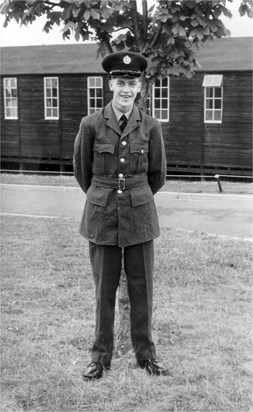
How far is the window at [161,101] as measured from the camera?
2128cm

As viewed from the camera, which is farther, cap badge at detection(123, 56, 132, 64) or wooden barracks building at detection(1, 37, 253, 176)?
wooden barracks building at detection(1, 37, 253, 176)

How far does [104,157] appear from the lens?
409cm

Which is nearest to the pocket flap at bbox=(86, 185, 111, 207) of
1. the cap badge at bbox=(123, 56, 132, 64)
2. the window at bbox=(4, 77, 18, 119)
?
the cap badge at bbox=(123, 56, 132, 64)

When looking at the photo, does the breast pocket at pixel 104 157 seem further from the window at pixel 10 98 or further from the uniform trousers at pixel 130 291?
the window at pixel 10 98

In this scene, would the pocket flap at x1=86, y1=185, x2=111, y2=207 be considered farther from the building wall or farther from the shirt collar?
the building wall

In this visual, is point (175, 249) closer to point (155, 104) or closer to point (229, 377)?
point (229, 377)

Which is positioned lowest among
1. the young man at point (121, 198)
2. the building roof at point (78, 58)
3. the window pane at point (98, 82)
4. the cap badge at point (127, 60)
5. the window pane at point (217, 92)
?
the young man at point (121, 198)

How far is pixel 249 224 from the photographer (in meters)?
10.8

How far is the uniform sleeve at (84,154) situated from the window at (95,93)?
58.9 feet

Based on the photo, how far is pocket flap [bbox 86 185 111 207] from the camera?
160 inches

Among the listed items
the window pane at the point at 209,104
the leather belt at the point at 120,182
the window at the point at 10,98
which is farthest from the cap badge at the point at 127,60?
the window at the point at 10,98

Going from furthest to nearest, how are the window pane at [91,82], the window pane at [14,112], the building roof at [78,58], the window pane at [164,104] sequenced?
1. the window pane at [14,112]
2. the window pane at [91,82]
3. the window pane at [164,104]
4. the building roof at [78,58]

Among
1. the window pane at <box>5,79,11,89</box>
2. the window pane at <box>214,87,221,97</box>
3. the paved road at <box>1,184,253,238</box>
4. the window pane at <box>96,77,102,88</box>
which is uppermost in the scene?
the window pane at <box>5,79,11,89</box>

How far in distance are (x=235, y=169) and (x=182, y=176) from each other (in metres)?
1.98
